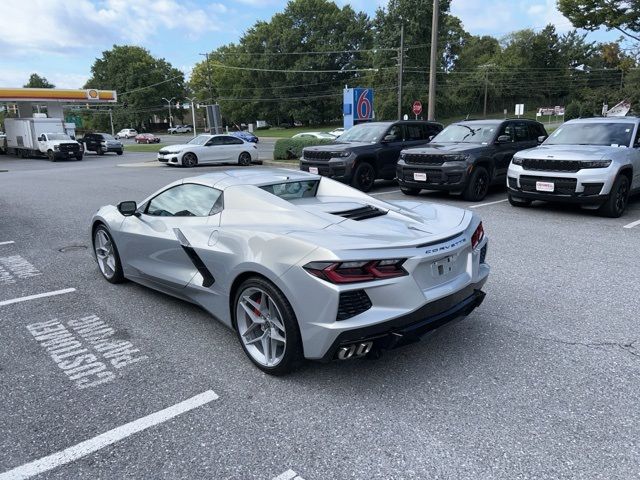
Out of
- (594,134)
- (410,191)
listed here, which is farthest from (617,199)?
(410,191)

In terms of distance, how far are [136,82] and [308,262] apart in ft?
344

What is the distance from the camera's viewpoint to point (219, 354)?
3.73 m

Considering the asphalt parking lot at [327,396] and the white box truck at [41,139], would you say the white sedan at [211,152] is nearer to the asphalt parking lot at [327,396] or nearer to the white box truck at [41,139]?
the white box truck at [41,139]

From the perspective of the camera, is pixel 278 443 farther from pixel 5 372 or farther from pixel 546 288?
pixel 546 288

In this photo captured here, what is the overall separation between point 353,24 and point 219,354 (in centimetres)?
8462

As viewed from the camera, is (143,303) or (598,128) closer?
(143,303)

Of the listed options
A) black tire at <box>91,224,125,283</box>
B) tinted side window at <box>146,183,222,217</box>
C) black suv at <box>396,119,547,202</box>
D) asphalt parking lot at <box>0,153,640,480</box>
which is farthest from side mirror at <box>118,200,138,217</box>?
black suv at <box>396,119,547,202</box>

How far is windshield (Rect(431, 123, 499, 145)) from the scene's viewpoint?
1102cm

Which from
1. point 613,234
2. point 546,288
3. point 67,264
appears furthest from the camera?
point 613,234

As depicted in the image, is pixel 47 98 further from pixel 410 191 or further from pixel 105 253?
pixel 105 253

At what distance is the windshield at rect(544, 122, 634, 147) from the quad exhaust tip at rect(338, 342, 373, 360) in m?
8.22

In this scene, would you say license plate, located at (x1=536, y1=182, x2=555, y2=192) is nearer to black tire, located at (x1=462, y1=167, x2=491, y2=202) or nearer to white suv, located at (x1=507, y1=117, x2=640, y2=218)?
white suv, located at (x1=507, y1=117, x2=640, y2=218)

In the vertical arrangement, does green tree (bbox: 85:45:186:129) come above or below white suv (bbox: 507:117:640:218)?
above

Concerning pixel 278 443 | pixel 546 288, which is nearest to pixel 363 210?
pixel 278 443
